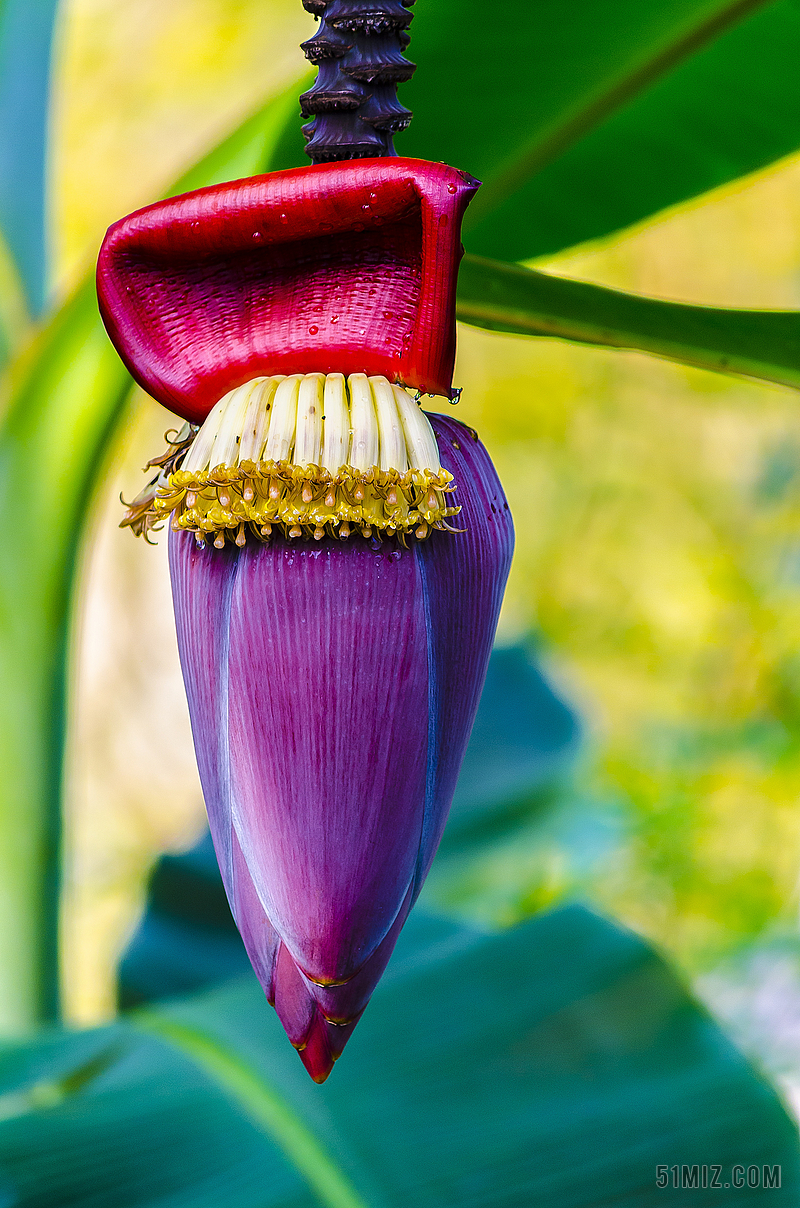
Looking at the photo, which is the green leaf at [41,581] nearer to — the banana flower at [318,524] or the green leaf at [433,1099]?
the green leaf at [433,1099]

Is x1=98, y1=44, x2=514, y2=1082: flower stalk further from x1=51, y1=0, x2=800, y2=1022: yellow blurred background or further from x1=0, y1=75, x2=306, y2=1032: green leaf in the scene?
x1=51, y1=0, x2=800, y2=1022: yellow blurred background

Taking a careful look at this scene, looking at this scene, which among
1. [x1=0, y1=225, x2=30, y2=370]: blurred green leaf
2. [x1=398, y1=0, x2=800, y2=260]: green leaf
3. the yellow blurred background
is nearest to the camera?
[x1=398, y1=0, x2=800, y2=260]: green leaf

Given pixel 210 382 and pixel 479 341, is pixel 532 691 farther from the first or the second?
pixel 479 341

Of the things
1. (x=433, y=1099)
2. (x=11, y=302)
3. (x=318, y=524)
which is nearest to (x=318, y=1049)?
(x=318, y=524)

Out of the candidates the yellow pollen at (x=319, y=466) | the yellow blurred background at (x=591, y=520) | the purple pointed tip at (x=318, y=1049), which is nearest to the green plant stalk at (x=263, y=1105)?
the purple pointed tip at (x=318, y=1049)

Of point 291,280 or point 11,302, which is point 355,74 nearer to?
point 291,280

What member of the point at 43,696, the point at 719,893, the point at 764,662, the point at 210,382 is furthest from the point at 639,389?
the point at 210,382

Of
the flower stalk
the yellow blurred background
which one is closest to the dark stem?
the flower stalk
